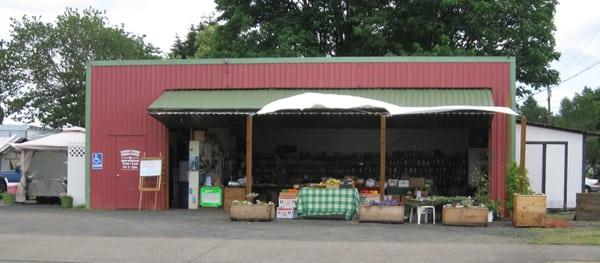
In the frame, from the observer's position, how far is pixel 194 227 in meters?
14.2

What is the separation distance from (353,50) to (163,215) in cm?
1642

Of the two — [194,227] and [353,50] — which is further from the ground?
[353,50]

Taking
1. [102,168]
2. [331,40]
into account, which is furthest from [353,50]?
[102,168]

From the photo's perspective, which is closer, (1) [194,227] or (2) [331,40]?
(1) [194,227]

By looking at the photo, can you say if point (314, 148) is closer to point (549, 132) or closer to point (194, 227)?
point (549, 132)

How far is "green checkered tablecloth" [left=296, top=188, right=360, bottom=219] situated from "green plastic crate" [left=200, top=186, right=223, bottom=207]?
12.3ft

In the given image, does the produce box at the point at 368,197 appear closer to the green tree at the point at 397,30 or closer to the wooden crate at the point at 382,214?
the wooden crate at the point at 382,214

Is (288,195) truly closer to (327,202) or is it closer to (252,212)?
(327,202)

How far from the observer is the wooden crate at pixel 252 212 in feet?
50.9

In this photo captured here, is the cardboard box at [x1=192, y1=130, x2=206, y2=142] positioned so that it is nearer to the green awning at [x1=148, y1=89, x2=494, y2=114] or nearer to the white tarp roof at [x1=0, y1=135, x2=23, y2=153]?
the green awning at [x1=148, y1=89, x2=494, y2=114]

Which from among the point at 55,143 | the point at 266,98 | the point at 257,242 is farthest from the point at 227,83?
the point at 257,242

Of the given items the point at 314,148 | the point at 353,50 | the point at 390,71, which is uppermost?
the point at 353,50

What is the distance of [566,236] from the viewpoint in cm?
1241

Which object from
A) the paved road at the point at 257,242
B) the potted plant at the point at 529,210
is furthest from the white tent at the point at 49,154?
the potted plant at the point at 529,210
